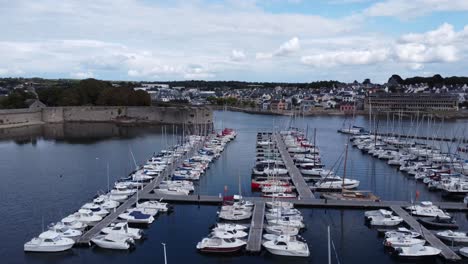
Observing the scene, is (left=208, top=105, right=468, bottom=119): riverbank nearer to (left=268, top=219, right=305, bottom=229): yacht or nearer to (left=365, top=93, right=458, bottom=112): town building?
(left=365, top=93, right=458, bottom=112): town building

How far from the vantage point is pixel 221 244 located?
1416 cm

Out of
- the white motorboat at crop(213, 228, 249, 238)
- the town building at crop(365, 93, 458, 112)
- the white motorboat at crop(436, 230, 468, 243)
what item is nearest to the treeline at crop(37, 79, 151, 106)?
the town building at crop(365, 93, 458, 112)

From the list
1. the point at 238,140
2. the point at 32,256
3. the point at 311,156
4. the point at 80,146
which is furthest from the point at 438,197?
the point at 80,146

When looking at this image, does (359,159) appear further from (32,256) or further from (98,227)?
(32,256)

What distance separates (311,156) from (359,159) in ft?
11.7

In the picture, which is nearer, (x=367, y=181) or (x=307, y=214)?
(x=307, y=214)

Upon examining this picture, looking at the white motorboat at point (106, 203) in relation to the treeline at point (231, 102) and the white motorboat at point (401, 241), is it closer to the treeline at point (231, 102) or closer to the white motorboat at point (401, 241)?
the white motorboat at point (401, 241)

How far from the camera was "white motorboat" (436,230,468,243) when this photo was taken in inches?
576

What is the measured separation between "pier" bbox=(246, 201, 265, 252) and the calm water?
392 mm

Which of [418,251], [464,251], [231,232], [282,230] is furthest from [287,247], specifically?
[464,251]

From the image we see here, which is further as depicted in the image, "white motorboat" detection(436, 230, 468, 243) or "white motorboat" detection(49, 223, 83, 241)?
"white motorboat" detection(49, 223, 83, 241)

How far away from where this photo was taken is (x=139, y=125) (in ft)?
176

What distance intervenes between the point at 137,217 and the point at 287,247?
5.46 m

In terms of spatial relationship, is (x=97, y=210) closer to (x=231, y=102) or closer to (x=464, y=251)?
(x=464, y=251)
